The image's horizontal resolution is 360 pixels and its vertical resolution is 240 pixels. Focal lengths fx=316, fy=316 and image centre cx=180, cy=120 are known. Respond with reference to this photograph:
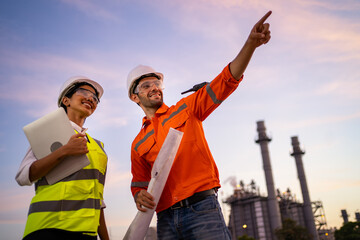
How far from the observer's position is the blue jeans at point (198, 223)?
256 centimetres

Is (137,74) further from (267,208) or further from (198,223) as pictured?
(267,208)

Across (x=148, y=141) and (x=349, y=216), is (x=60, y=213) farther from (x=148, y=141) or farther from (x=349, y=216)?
(x=349, y=216)

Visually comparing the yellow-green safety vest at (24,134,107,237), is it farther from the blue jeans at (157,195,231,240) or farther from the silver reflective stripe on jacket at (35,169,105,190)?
the blue jeans at (157,195,231,240)

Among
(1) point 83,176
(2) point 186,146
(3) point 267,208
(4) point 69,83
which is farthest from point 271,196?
(1) point 83,176

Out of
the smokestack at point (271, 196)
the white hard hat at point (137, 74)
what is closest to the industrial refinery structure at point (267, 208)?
the smokestack at point (271, 196)

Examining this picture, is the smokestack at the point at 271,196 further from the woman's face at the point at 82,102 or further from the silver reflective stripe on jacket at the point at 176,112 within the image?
the woman's face at the point at 82,102

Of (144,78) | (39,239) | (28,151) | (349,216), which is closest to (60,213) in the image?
(39,239)

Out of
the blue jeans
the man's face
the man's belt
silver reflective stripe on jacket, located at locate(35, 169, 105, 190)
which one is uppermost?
the man's face

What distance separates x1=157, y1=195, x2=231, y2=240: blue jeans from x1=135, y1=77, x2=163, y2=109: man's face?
3.91 feet

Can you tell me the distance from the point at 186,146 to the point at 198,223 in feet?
2.28

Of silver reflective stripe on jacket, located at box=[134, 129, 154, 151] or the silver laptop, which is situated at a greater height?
silver reflective stripe on jacket, located at box=[134, 129, 154, 151]

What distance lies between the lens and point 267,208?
42.1 metres

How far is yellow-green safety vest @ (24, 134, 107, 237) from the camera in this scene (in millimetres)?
2359

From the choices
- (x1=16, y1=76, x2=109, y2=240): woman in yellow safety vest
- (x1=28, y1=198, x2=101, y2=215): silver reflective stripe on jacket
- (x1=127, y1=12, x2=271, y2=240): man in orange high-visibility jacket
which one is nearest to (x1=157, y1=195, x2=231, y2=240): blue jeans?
(x1=127, y1=12, x2=271, y2=240): man in orange high-visibility jacket
